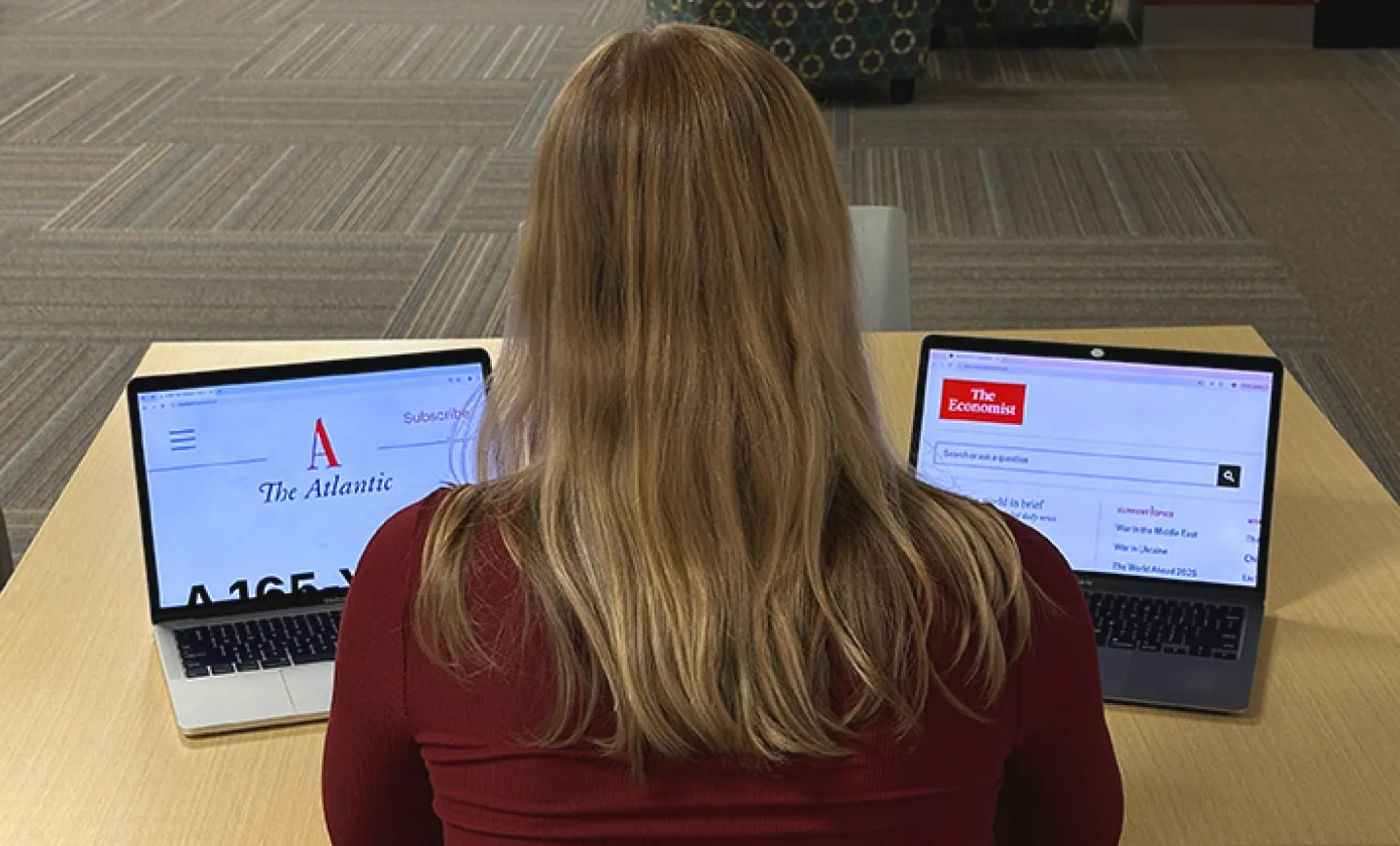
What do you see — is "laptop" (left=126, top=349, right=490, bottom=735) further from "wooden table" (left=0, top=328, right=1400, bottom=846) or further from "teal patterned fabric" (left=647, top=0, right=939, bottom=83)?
"teal patterned fabric" (left=647, top=0, right=939, bottom=83)

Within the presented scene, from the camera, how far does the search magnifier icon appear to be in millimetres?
1594

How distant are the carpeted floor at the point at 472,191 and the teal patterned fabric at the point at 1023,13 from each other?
0.13 m

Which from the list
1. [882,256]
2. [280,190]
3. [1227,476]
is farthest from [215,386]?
[280,190]

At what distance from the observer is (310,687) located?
4.91 ft

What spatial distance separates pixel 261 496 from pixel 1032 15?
A: 209 inches

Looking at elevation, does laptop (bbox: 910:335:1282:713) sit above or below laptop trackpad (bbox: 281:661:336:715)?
above

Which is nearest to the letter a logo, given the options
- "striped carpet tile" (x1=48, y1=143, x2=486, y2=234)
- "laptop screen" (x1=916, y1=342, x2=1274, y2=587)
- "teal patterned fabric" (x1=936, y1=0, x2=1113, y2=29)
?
"laptop screen" (x1=916, y1=342, x2=1274, y2=587)

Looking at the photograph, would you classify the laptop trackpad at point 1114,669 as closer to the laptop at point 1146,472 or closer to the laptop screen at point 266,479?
the laptop at point 1146,472

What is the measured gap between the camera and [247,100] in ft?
18.5

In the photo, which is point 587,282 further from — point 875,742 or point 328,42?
point 328,42

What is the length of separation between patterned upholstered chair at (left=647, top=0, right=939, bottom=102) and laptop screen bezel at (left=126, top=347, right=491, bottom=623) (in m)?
4.10

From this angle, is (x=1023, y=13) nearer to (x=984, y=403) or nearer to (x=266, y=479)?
(x=984, y=403)

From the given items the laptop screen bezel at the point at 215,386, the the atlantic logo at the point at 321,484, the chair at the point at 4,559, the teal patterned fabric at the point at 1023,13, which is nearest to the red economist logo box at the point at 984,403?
the laptop screen bezel at the point at 215,386

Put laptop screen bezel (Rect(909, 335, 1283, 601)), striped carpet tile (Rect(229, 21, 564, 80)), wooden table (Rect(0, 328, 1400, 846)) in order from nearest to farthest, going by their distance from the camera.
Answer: wooden table (Rect(0, 328, 1400, 846)) → laptop screen bezel (Rect(909, 335, 1283, 601)) → striped carpet tile (Rect(229, 21, 564, 80))
